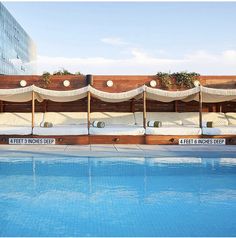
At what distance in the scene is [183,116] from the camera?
16000mm

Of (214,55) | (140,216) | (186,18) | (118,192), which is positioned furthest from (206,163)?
(214,55)

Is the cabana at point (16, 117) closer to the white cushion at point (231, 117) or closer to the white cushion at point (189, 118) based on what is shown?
the white cushion at point (189, 118)

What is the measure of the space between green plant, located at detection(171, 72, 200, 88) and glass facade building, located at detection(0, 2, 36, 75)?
61026 millimetres

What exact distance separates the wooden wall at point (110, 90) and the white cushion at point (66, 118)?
0.59 metres

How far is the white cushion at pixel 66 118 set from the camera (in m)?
15.7

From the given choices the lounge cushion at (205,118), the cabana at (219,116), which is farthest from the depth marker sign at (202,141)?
the lounge cushion at (205,118)

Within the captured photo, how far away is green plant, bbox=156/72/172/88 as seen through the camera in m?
15.6

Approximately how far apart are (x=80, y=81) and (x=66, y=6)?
4.23 m

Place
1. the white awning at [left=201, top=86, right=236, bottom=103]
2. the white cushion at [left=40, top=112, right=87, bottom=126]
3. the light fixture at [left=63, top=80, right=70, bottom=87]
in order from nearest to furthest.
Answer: the white awning at [left=201, top=86, right=236, bottom=103] < the light fixture at [left=63, top=80, right=70, bottom=87] < the white cushion at [left=40, top=112, right=87, bottom=126]

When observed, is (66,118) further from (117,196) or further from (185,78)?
(117,196)

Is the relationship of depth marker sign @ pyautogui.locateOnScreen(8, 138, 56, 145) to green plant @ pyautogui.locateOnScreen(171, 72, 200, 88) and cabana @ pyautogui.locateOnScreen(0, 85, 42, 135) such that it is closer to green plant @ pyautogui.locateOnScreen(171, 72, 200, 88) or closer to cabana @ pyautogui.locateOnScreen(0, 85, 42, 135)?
cabana @ pyautogui.locateOnScreen(0, 85, 42, 135)

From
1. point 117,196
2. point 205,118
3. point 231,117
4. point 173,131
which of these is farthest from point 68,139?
point 231,117

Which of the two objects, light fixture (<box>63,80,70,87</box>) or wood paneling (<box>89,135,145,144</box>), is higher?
light fixture (<box>63,80,70,87</box>)

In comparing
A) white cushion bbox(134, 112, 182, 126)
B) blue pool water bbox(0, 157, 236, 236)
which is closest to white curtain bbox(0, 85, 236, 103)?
white cushion bbox(134, 112, 182, 126)
